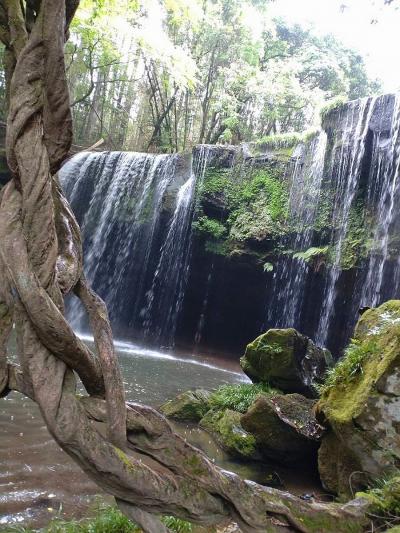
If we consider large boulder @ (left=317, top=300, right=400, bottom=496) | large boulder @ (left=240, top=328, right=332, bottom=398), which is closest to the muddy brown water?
large boulder @ (left=317, top=300, right=400, bottom=496)

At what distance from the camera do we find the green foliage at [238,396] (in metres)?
7.30

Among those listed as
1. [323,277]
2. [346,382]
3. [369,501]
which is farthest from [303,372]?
[323,277]

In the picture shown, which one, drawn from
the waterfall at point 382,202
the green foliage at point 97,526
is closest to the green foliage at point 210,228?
the waterfall at point 382,202

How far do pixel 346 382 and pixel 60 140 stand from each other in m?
4.18

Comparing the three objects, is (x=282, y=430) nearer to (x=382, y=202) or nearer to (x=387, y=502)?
(x=387, y=502)

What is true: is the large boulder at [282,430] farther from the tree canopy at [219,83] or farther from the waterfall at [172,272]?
the tree canopy at [219,83]

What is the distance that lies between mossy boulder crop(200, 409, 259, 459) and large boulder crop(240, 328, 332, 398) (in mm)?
1486

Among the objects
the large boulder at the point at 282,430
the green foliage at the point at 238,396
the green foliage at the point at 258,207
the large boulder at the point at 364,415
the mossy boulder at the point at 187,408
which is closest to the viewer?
the large boulder at the point at 364,415

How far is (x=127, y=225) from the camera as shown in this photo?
56.5 feet

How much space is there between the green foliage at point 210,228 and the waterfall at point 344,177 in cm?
381

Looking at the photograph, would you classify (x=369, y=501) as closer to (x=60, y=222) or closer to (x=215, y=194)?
(x=60, y=222)

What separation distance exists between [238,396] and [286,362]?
0.98 m

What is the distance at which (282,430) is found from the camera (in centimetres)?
561

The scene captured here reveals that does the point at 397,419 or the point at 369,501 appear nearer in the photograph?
the point at 369,501
